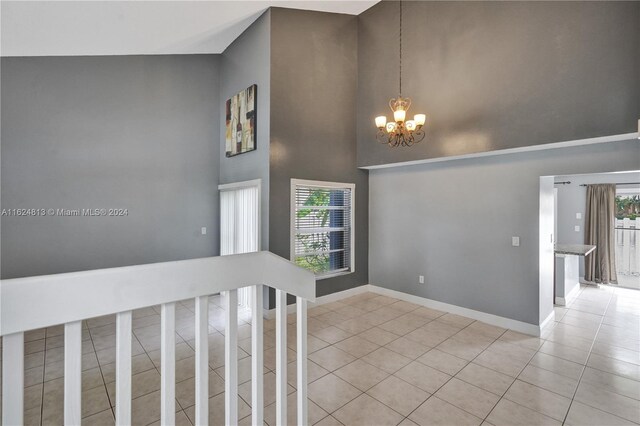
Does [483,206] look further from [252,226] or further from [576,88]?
[252,226]

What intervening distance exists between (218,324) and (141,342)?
2.93 feet

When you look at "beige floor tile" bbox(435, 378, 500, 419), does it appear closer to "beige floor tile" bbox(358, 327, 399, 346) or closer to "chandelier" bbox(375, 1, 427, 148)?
"beige floor tile" bbox(358, 327, 399, 346)

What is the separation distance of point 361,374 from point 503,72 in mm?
3817

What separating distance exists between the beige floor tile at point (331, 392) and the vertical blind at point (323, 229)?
6.79 ft

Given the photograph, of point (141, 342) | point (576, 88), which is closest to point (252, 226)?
point (141, 342)

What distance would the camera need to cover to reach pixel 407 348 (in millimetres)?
3361

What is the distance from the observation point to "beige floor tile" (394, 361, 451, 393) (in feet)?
8.80

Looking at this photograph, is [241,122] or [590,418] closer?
[590,418]

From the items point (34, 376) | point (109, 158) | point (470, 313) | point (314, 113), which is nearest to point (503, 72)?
point (314, 113)

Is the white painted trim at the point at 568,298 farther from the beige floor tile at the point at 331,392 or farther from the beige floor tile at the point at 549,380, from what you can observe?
the beige floor tile at the point at 331,392

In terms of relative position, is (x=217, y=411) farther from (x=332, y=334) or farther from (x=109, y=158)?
(x=109, y=158)

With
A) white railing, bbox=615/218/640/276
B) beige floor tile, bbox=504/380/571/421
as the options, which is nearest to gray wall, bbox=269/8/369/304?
beige floor tile, bbox=504/380/571/421

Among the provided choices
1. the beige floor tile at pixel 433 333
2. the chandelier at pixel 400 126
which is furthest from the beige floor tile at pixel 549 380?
the chandelier at pixel 400 126

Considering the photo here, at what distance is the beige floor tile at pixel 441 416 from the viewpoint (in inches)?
88.0
